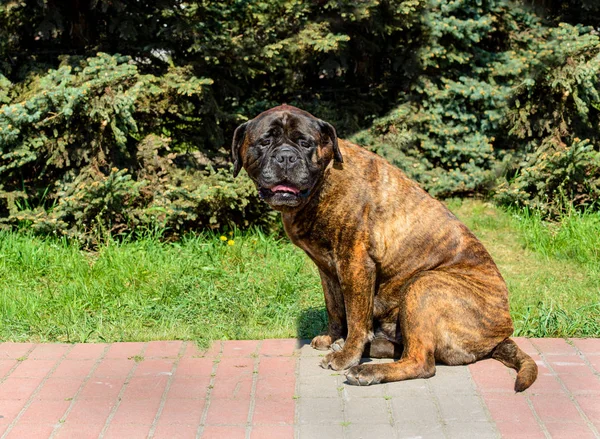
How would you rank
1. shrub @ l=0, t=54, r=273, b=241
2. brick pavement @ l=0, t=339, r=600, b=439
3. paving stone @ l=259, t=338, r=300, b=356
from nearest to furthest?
brick pavement @ l=0, t=339, r=600, b=439
paving stone @ l=259, t=338, r=300, b=356
shrub @ l=0, t=54, r=273, b=241

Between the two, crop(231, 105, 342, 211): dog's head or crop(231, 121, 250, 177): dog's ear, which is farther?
crop(231, 121, 250, 177): dog's ear

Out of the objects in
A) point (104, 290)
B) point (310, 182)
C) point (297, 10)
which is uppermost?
point (297, 10)

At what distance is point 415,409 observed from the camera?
3.78m

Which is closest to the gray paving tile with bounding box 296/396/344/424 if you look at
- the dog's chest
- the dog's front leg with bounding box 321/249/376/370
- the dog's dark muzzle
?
the dog's front leg with bounding box 321/249/376/370

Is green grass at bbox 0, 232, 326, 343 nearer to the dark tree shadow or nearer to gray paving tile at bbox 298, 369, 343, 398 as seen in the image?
the dark tree shadow

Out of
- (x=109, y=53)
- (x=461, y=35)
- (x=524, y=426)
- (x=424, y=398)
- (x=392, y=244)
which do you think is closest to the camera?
(x=524, y=426)

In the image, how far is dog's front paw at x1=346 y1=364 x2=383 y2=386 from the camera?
4008 mm

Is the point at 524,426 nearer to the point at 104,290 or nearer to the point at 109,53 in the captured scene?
the point at 104,290

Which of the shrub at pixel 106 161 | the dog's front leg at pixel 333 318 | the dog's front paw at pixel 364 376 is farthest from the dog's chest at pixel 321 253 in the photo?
the shrub at pixel 106 161

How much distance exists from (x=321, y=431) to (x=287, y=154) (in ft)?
4.59

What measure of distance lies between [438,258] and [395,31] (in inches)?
159

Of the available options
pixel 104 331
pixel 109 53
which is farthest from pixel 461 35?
pixel 104 331

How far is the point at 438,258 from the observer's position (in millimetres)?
4387

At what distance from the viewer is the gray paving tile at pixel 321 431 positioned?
11.6ft
